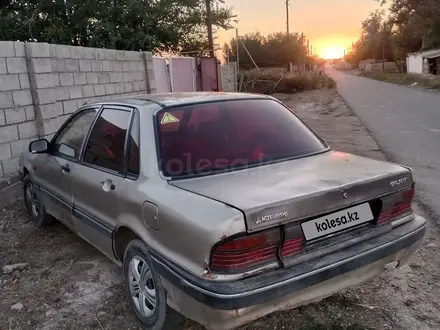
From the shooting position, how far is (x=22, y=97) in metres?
5.85

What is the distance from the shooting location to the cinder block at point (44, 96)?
6.06 m

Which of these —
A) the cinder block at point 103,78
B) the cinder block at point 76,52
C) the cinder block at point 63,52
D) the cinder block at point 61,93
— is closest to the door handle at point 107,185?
the cinder block at point 61,93

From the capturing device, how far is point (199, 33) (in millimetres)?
20797

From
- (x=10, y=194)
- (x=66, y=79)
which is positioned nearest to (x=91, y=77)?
(x=66, y=79)

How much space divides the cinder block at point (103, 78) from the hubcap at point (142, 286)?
598 centimetres

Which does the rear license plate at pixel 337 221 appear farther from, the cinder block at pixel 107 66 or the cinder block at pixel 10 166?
the cinder block at pixel 107 66

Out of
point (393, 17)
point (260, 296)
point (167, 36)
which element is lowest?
point (260, 296)

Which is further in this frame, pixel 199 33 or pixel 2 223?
pixel 199 33

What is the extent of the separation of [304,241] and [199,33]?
780 inches

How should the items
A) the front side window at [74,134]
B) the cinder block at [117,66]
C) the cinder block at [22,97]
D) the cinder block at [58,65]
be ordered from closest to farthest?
the front side window at [74,134]
the cinder block at [22,97]
the cinder block at [58,65]
the cinder block at [117,66]

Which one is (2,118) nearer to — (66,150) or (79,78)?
(79,78)

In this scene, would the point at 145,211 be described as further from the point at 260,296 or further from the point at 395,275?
the point at 395,275

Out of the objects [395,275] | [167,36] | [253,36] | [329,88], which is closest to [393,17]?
[253,36]

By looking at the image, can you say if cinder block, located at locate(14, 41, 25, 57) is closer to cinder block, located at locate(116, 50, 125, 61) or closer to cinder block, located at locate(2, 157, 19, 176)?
cinder block, located at locate(2, 157, 19, 176)
